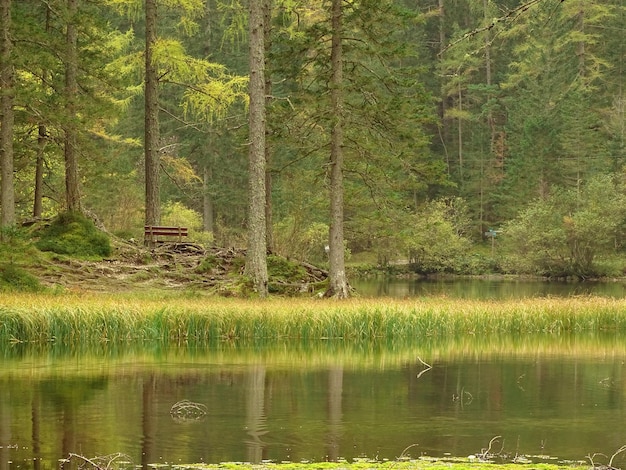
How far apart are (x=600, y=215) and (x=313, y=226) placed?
16963 millimetres

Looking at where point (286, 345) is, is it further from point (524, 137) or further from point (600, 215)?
point (524, 137)

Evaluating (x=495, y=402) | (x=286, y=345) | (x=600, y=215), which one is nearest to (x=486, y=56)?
(x=600, y=215)

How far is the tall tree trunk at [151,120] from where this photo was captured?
33.4m

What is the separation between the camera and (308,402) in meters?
14.8

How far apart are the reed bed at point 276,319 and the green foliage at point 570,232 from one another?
3437 cm

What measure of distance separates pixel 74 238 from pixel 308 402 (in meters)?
17.4

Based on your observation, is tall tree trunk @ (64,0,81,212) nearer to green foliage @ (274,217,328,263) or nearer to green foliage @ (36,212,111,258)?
green foliage @ (36,212,111,258)

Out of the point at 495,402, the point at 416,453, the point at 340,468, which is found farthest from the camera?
the point at 495,402

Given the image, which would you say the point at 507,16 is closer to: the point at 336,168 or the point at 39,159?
the point at 336,168

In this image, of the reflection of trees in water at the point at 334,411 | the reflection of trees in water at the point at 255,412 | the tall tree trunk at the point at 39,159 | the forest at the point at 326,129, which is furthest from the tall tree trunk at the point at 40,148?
the reflection of trees in water at the point at 334,411

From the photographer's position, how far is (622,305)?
2650cm

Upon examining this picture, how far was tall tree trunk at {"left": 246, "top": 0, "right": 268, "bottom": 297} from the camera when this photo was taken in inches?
1088

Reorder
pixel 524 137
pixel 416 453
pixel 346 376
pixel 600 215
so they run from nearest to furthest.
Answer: pixel 416 453 → pixel 346 376 → pixel 600 215 → pixel 524 137

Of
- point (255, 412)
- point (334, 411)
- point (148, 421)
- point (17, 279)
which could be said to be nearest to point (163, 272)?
point (17, 279)
